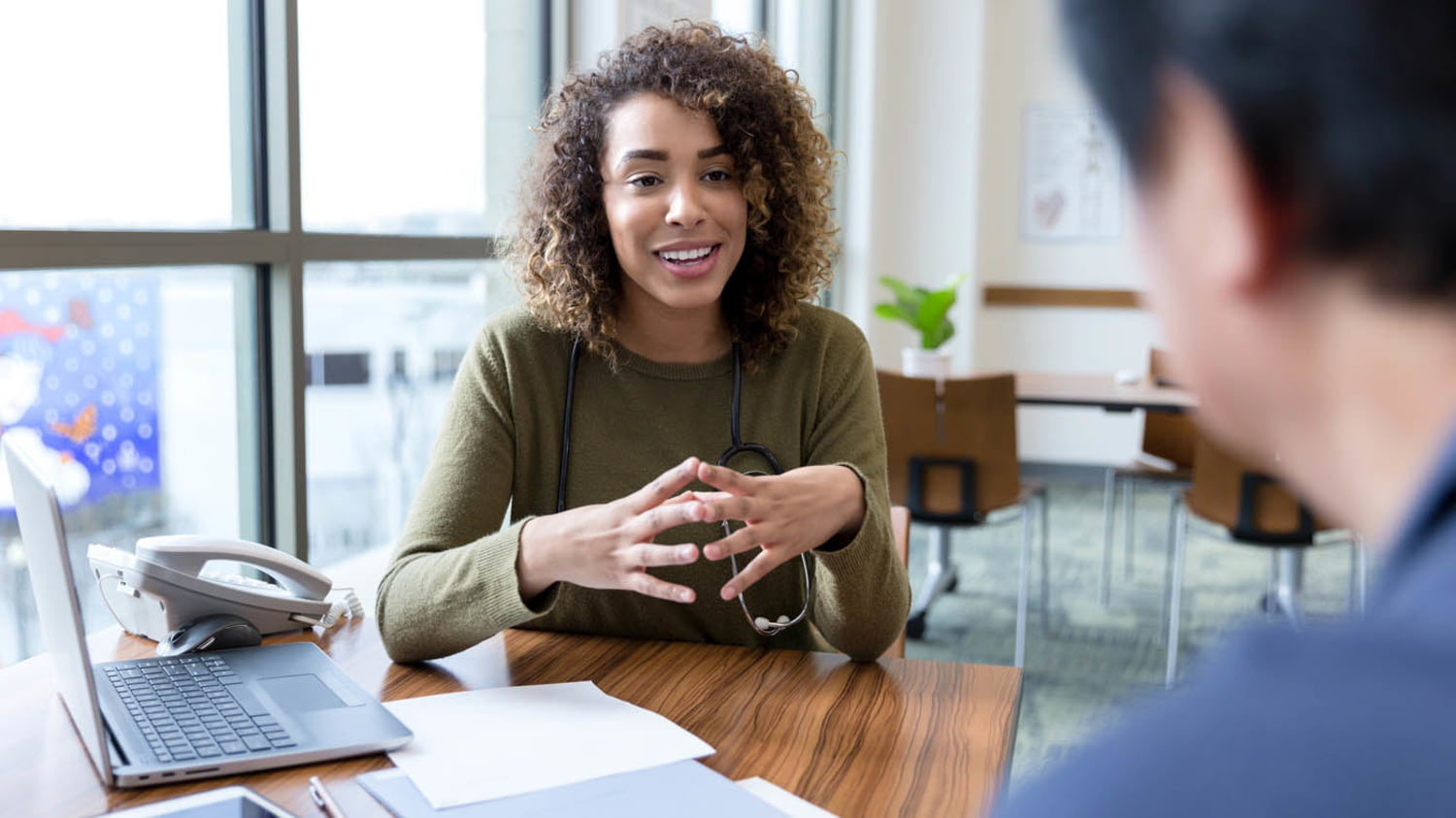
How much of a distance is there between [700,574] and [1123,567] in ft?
11.3

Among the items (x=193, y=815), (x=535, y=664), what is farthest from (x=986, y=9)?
(x=193, y=815)

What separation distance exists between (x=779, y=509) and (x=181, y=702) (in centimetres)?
58

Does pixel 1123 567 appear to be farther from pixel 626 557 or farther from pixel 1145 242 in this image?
pixel 1145 242

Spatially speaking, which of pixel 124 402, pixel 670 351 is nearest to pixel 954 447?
pixel 670 351

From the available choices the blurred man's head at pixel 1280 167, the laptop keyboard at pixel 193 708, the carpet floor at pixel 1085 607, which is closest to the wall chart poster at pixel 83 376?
the laptop keyboard at pixel 193 708

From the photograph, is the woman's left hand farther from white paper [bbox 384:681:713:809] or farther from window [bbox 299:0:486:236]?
window [bbox 299:0:486:236]

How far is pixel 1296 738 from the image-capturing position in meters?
0.29

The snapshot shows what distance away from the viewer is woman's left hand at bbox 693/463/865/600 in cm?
122

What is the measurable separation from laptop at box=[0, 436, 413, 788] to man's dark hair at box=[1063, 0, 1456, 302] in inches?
32.9

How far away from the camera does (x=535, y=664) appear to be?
133 cm

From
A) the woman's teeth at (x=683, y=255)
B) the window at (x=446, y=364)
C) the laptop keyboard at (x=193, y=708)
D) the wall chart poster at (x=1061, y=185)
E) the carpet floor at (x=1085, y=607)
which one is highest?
the wall chart poster at (x=1061, y=185)

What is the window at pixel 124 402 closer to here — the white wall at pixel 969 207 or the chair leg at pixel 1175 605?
the chair leg at pixel 1175 605

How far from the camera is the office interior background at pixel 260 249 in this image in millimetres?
1740

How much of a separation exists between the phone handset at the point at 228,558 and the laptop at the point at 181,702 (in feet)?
0.37
